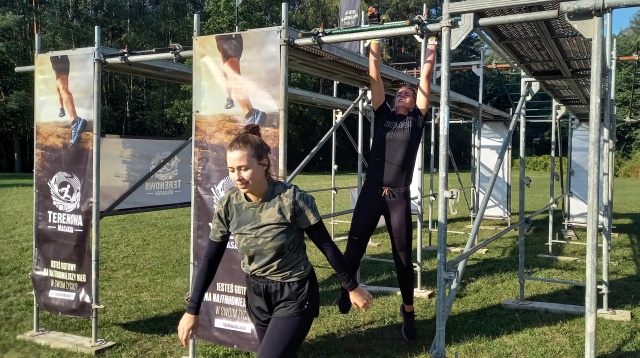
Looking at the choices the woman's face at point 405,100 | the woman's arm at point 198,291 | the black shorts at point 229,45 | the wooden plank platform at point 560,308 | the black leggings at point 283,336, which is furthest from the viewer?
the wooden plank platform at point 560,308

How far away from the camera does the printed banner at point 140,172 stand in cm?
647

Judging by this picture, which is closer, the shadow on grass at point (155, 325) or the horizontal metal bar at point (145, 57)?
the horizontal metal bar at point (145, 57)

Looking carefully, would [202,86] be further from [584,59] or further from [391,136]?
[584,59]

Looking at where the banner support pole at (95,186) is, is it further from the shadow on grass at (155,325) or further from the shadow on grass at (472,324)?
the shadow on grass at (472,324)

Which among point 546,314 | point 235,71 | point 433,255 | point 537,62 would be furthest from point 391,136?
point 433,255

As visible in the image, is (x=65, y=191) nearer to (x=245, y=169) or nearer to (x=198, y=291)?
(x=198, y=291)

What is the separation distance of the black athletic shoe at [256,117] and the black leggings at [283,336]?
1804 millimetres

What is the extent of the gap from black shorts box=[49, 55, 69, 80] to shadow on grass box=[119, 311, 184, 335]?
8.32 ft

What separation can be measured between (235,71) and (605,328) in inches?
174

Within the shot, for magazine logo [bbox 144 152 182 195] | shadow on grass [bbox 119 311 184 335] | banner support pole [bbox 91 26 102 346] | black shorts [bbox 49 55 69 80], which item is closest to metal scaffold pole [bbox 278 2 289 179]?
banner support pole [bbox 91 26 102 346]

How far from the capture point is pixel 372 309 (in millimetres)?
6207

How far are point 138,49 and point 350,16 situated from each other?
33617 mm

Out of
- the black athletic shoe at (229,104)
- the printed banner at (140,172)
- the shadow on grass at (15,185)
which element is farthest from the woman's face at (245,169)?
the shadow on grass at (15,185)

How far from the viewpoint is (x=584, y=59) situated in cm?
536
